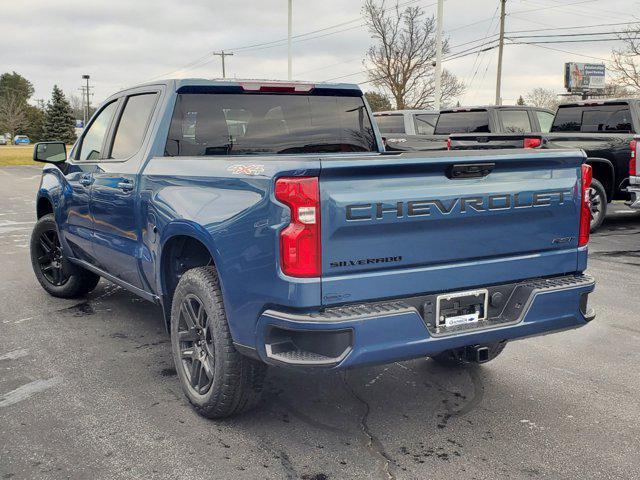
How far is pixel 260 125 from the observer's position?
4.61 metres

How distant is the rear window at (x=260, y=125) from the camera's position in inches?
176

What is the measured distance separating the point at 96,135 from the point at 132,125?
84 centimetres

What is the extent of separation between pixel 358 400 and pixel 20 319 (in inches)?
133

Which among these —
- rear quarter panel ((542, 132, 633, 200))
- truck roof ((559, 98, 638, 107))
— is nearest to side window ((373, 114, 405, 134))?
truck roof ((559, 98, 638, 107))

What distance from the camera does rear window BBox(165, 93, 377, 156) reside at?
14.7 ft

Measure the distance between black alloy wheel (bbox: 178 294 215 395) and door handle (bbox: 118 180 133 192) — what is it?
1081 millimetres

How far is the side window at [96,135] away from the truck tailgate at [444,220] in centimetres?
299

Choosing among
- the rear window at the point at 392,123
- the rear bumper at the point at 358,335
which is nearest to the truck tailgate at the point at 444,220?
the rear bumper at the point at 358,335

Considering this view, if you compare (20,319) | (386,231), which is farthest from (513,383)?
(20,319)

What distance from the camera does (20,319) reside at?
583 cm

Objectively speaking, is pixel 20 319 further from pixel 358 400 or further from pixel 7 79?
pixel 7 79

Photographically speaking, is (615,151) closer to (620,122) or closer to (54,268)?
(620,122)

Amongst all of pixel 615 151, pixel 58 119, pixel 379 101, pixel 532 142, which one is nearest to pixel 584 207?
pixel 532 142

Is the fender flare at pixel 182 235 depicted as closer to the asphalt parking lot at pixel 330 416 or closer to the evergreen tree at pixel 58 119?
the asphalt parking lot at pixel 330 416
